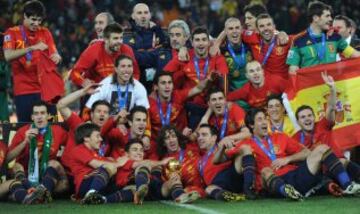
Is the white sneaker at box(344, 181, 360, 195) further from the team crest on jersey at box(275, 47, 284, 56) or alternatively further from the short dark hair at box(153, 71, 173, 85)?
the short dark hair at box(153, 71, 173, 85)

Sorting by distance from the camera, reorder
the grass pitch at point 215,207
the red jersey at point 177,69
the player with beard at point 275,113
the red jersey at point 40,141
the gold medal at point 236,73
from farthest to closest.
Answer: the gold medal at point 236,73 → the red jersey at point 177,69 → the player with beard at point 275,113 → the red jersey at point 40,141 → the grass pitch at point 215,207

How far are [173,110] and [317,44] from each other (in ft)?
5.75

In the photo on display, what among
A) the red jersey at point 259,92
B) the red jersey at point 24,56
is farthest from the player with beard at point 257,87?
the red jersey at point 24,56

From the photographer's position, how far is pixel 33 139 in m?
9.47

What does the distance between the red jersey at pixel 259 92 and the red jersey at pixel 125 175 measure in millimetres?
1698

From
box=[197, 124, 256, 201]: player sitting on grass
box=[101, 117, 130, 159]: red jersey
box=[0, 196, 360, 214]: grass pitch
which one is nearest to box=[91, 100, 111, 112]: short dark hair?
box=[101, 117, 130, 159]: red jersey

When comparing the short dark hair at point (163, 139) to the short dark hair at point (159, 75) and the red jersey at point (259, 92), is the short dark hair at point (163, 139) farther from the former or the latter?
the red jersey at point (259, 92)

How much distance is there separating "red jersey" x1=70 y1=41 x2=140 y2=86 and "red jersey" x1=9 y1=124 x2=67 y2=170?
2.50ft

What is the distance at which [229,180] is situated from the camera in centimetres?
952

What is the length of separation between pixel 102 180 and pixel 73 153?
56 cm

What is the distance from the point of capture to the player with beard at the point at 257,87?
10.3m

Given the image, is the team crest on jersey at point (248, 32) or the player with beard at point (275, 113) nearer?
the player with beard at point (275, 113)

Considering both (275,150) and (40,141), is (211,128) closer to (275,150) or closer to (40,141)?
(275,150)

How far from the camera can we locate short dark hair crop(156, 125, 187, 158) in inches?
388
